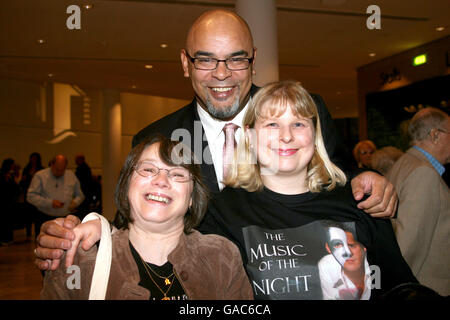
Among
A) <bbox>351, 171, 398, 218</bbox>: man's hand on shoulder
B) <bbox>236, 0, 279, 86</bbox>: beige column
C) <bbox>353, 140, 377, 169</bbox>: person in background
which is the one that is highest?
<bbox>236, 0, 279, 86</bbox>: beige column

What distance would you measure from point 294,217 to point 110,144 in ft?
37.4

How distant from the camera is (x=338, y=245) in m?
1.27

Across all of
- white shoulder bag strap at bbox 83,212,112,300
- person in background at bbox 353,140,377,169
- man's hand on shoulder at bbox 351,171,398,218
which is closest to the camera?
white shoulder bag strap at bbox 83,212,112,300

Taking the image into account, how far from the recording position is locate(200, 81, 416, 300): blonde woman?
124 centimetres

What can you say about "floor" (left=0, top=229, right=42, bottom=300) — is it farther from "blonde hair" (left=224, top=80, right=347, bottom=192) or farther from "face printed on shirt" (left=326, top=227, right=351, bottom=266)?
"face printed on shirt" (left=326, top=227, right=351, bottom=266)

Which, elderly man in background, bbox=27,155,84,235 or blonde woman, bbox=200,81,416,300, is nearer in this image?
blonde woman, bbox=200,81,416,300

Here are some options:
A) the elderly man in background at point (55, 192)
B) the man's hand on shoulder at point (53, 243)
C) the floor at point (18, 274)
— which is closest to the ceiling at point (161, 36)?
the elderly man in background at point (55, 192)

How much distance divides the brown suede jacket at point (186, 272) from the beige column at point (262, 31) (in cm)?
287

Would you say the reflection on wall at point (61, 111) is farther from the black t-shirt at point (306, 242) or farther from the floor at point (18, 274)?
the black t-shirt at point (306, 242)

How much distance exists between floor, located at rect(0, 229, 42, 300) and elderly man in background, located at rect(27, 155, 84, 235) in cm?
83

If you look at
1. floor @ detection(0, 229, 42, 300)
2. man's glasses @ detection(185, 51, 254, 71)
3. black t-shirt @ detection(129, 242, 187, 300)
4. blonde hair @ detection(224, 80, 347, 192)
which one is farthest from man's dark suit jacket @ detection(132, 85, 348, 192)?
floor @ detection(0, 229, 42, 300)

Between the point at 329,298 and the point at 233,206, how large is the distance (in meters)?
0.45

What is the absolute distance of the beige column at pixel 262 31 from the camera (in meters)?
3.98
